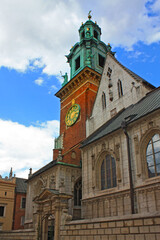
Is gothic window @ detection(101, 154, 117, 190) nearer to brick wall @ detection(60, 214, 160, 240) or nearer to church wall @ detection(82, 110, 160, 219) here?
church wall @ detection(82, 110, 160, 219)

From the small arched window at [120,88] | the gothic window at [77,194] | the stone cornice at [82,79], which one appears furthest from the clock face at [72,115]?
the gothic window at [77,194]

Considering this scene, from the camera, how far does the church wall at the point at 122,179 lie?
15.7m

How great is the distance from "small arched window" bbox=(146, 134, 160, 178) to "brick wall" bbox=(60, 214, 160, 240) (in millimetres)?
5235

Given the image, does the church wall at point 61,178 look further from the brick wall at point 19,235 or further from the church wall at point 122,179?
the brick wall at point 19,235

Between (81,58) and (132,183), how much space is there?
28.2 meters

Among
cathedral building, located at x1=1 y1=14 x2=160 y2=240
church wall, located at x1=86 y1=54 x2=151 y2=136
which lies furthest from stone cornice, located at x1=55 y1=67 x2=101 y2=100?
church wall, located at x1=86 y1=54 x2=151 y2=136

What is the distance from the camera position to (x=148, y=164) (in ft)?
54.6

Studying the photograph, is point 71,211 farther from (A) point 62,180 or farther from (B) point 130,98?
(B) point 130,98

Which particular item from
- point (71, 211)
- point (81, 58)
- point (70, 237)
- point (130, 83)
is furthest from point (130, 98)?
point (81, 58)

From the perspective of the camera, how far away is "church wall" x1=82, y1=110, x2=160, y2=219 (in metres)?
15.7

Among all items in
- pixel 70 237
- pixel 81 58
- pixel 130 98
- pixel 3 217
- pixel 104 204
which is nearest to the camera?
pixel 70 237

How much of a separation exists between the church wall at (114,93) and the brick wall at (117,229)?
13.6 meters

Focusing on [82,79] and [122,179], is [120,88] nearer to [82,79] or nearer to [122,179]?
[82,79]

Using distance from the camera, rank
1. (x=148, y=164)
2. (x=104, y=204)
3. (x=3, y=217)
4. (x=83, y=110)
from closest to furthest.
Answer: (x=148, y=164), (x=104, y=204), (x=83, y=110), (x=3, y=217)
